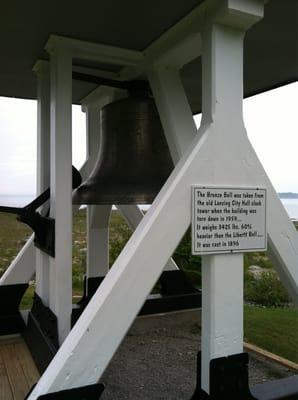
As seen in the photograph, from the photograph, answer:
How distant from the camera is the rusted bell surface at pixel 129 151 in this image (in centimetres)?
243

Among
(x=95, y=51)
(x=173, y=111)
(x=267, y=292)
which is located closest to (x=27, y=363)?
(x=173, y=111)

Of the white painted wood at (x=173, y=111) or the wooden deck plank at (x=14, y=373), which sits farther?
the wooden deck plank at (x=14, y=373)

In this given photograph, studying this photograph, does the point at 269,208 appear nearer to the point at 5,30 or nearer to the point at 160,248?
the point at 160,248

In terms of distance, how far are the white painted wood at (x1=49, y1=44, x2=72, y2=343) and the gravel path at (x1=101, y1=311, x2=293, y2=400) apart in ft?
2.14

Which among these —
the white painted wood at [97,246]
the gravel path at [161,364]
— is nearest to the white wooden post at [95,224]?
the white painted wood at [97,246]

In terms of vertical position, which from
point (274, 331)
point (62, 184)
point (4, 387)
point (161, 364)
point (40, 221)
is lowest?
point (274, 331)

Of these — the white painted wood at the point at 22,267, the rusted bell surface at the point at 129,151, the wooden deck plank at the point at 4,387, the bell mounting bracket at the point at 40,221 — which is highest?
the rusted bell surface at the point at 129,151

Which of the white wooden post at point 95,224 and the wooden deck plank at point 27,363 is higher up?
the white wooden post at point 95,224

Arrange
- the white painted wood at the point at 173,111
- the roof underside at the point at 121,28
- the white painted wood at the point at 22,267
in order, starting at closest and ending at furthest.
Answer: the roof underside at the point at 121,28, the white painted wood at the point at 173,111, the white painted wood at the point at 22,267

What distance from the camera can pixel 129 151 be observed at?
2551mm

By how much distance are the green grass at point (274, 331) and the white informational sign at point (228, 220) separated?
7.03 feet

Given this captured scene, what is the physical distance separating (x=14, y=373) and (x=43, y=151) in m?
1.43

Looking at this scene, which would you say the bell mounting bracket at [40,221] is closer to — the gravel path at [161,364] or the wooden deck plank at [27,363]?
the wooden deck plank at [27,363]

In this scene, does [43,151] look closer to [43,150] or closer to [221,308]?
[43,150]
